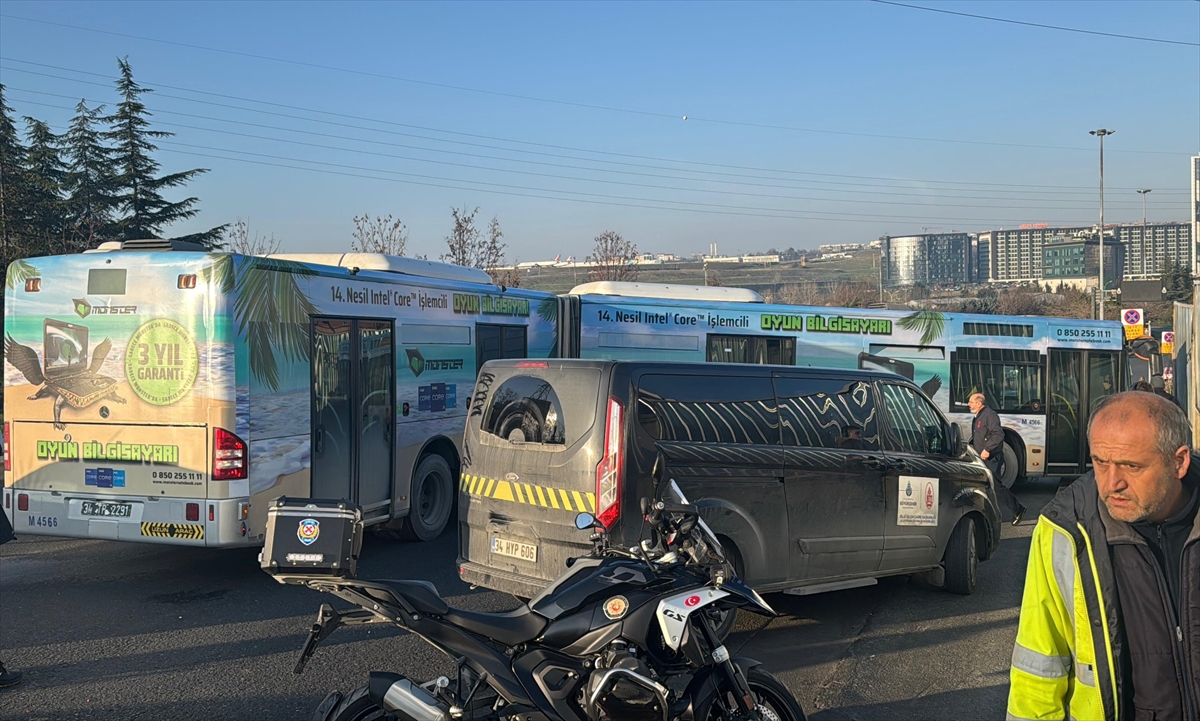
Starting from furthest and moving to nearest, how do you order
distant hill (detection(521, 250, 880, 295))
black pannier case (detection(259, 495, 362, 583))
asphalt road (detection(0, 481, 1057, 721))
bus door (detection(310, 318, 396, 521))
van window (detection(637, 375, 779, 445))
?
distant hill (detection(521, 250, 880, 295)), bus door (detection(310, 318, 396, 521)), van window (detection(637, 375, 779, 445)), asphalt road (detection(0, 481, 1057, 721)), black pannier case (detection(259, 495, 362, 583))

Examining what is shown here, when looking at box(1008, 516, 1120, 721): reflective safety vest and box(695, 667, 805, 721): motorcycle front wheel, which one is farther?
box(695, 667, 805, 721): motorcycle front wheel

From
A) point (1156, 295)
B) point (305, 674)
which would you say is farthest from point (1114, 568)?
point (1156, 295)

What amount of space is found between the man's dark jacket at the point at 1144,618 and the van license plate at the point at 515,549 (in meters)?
4.39

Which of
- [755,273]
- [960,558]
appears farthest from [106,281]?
[755,273]

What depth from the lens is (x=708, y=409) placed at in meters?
6.92

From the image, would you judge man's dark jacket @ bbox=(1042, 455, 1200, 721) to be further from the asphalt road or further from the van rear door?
the van rear door

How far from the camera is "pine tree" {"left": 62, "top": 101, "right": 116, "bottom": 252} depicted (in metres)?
27.8

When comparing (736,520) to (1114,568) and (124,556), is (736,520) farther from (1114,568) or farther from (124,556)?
(124,556)

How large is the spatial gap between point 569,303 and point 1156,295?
1498 cm

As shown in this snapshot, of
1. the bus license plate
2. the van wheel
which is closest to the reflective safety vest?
the van wheel

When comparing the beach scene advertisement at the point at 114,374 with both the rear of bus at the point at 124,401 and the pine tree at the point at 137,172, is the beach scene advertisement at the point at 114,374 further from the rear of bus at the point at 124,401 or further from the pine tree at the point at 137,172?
the pine tree at the point at 137,172

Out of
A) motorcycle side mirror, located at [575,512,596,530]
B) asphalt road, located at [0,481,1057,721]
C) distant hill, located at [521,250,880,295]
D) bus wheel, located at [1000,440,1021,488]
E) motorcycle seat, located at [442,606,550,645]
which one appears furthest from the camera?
distant hill, located at [521,250,880,295]

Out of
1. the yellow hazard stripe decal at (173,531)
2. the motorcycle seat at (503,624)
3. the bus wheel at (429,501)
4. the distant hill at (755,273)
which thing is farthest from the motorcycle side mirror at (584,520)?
the distant hill at (755,273)

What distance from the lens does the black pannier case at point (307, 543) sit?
12.3 feet
